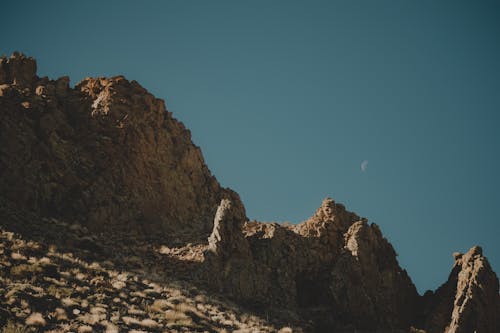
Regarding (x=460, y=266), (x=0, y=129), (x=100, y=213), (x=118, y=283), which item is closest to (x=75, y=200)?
(x=100, y=213)

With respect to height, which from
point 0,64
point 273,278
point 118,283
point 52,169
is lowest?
point 118,283

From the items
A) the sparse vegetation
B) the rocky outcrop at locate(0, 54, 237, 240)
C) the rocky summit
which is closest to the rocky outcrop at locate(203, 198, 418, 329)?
the rocky summit

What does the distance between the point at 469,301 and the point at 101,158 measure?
34.9 m

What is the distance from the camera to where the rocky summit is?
2297cm

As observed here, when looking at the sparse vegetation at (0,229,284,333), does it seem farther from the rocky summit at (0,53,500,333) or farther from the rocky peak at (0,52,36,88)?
the rocky peak at (0,52,36,88)

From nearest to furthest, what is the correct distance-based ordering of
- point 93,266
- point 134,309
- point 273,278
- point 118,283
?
point 134,309 → point 118,283 → point 93,266 → point 273,278

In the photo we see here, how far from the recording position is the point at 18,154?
1287 inches

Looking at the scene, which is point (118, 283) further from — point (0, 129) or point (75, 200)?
point (0, 129)

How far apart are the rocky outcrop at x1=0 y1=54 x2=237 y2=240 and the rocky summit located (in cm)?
13

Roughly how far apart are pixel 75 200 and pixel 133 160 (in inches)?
286

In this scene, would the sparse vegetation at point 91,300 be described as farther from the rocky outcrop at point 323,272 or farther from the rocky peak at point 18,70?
the rocky peak at point 18,70

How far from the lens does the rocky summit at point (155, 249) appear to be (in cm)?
2297

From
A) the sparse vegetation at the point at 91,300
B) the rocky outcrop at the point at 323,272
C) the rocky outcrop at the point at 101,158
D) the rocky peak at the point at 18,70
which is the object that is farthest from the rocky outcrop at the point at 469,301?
the rocky peak at the point at 18,70

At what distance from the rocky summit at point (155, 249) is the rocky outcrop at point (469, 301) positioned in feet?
0.32
